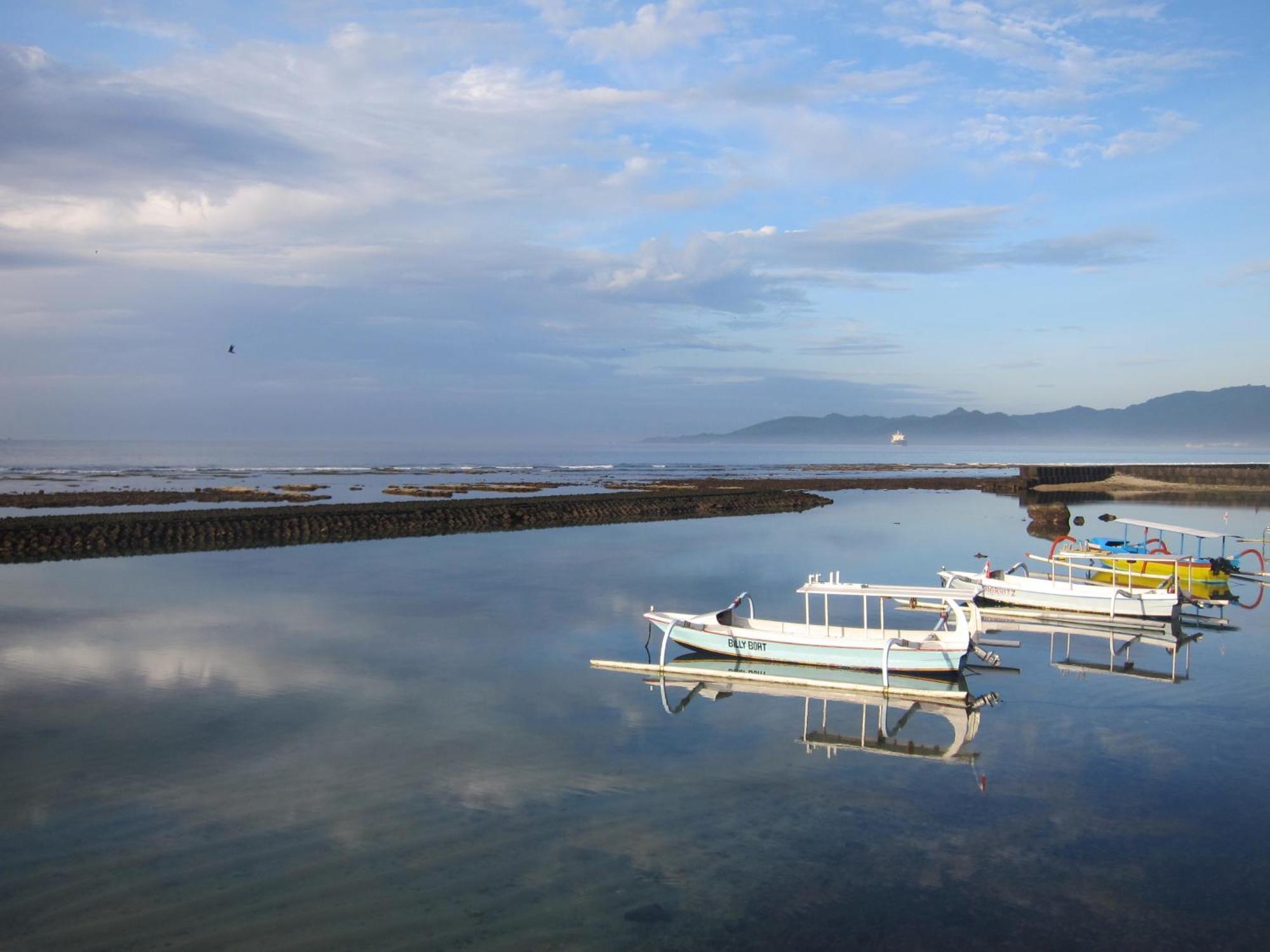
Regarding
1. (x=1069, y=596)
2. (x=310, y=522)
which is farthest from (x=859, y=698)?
(x=310, y=522)

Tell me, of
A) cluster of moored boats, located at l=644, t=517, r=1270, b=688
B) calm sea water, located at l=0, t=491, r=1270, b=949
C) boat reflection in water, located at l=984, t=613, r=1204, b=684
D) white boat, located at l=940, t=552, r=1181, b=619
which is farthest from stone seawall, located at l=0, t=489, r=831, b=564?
boat reflection in water, located at l=984, t=613, r=1204, b=684

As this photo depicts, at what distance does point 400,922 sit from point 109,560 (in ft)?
101

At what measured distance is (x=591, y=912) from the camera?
8961 mm

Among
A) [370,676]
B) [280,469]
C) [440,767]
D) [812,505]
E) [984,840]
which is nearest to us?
[984,840]

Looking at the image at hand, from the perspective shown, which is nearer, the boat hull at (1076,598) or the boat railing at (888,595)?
the boat railing at (888,595)

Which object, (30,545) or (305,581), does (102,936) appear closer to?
(305,581)

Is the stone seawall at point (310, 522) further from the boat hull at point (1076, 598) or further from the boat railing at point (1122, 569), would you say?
the boat hull at point (1076, 598)

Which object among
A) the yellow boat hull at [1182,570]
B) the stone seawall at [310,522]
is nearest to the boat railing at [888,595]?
the yellow boat hull at [1182,570]

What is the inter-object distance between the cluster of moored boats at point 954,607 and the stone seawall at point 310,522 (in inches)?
898

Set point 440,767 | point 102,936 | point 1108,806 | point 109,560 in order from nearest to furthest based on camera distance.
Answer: point 102,936, point 1108,806, point 440,767, point 109,560

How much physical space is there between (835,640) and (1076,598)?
1011cm

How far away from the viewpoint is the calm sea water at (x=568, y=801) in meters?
8.88

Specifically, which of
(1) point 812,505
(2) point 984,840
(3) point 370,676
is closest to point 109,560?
(3) point 370,676

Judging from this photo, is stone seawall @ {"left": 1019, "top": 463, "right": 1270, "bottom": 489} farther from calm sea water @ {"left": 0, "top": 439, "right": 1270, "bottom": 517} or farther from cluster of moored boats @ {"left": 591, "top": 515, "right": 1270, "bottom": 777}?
cluster of moored boats @ {"left": 591, "top": 515, "right": 1270, "bottom": 777}
